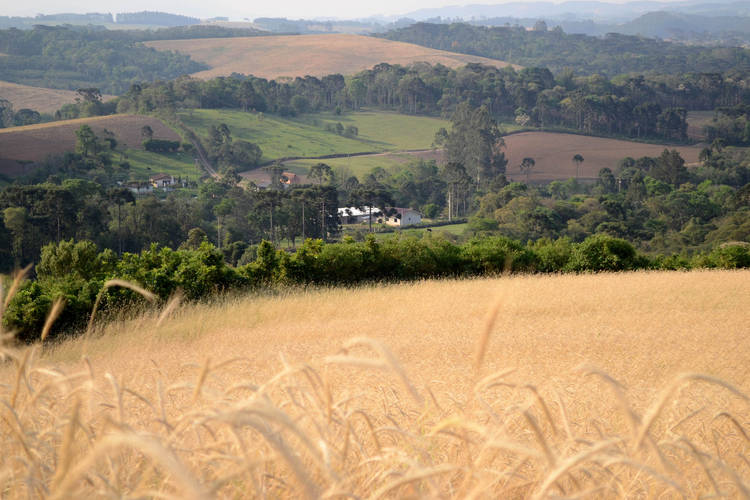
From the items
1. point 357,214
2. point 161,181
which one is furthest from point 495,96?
point 161,181

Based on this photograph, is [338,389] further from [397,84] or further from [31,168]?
[397,84]

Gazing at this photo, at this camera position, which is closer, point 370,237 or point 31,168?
point 370,237

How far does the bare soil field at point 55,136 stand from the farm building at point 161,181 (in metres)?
13.1

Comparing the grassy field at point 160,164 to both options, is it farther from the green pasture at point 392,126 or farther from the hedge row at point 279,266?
the hedge row at point 279,266

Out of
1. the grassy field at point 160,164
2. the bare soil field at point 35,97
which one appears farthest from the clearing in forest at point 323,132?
the bare soil field at point 35,97

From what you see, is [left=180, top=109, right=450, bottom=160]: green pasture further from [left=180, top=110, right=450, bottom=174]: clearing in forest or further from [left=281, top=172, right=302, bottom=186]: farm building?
[left=281, top=172, right=302, bottom=186]: farm building

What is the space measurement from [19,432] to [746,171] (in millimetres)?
98847

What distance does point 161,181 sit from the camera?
261 ft

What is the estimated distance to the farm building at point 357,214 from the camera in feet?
223

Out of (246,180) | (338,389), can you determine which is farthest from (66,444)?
(246,180)

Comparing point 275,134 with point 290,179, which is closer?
point 290,179

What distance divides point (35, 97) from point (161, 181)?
73.5 metres

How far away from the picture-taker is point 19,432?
2.80 meters

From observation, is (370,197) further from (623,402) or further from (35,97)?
(35,97)
